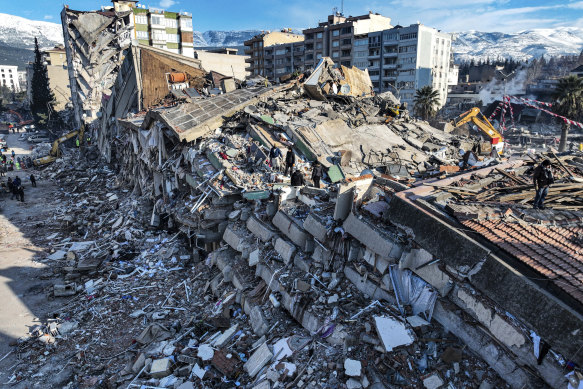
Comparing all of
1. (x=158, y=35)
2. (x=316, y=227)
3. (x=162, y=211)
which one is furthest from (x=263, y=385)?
(x=158, y=35)

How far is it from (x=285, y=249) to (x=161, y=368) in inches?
127

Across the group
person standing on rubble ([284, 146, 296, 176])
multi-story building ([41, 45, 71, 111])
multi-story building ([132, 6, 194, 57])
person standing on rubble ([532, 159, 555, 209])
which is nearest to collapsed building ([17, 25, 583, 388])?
person standing on rubble ([532, 159, 555, 209])

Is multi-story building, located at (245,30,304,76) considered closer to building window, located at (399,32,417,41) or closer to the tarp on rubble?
building window, located at (399,32,417,41)

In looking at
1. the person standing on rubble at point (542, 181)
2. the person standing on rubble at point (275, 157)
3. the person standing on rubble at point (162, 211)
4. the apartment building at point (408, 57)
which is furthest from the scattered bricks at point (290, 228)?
the apartment building at point (408, 57)

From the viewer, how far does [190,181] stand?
1177 cm

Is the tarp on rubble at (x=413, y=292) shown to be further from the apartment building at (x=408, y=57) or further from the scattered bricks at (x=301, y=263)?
the apartment building at (x=408, y=57)

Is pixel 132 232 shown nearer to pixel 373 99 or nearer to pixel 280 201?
pixel 280 201

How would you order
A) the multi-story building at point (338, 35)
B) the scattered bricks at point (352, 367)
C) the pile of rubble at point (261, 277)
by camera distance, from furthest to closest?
the multi-story building at point (338, 35)
the pile of rubble at point (261, 277)
the scattered bricks at point (352, 367)

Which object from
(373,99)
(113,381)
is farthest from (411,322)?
(373,99)

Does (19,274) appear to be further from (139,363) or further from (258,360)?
(258,360)

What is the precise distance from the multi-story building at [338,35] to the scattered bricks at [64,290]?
48989 millimetres

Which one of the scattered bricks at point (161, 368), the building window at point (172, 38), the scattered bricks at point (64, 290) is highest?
the building window at point (172, 38)

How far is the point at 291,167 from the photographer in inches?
433

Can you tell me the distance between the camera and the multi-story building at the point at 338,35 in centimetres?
5166
